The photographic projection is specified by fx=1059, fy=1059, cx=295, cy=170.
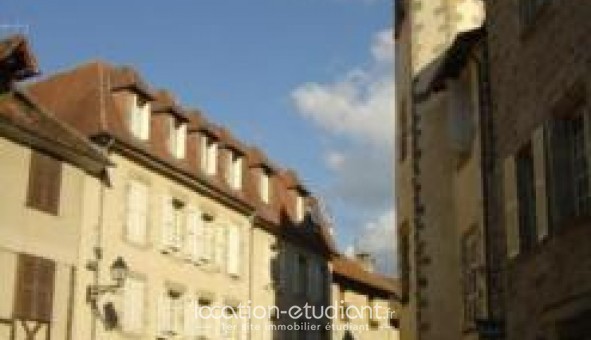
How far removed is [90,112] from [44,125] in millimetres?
3209

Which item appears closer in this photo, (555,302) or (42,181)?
(555,302)

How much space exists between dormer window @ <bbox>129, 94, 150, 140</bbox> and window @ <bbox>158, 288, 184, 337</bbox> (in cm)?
434

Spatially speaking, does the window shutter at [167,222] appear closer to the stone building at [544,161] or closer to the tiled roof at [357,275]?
the tiled roof at [357,275]

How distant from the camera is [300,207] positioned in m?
40.4

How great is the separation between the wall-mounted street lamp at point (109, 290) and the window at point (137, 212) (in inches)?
75.5

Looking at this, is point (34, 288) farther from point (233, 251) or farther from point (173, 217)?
point (233, 251)

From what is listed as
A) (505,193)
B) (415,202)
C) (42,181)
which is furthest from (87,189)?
(505,193)

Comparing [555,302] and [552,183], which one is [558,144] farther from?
[555,302]

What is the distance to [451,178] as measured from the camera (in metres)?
21.4

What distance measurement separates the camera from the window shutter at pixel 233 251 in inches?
1294

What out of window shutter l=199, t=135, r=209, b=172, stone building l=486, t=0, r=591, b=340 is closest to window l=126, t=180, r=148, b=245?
window shutter l=199, t=135, r=209, b=172

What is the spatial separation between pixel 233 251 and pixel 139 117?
6239 millimetres

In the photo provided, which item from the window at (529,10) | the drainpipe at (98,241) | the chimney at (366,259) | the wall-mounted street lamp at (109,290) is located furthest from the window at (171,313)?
the chimney at (366,259)

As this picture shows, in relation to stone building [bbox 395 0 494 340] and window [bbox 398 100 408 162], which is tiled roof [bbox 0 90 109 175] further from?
stone building [bbox 395 0 494 340]
